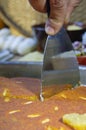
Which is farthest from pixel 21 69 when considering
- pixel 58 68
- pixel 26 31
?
pixel 26 31

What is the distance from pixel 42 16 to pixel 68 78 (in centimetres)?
153

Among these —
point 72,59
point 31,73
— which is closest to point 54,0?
point 72,59

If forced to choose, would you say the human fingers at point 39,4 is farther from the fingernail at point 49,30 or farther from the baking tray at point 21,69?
the baking tray at point 21,69

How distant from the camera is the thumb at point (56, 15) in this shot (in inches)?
46.6

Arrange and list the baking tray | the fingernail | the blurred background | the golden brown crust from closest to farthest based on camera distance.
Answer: the golden brown crust → the fingernail → the baking tray → the blurred background

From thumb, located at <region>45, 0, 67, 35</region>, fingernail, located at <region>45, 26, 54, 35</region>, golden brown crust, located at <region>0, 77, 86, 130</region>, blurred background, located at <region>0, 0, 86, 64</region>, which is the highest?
thumb, located at <region>45, 0, 67, 35</region>

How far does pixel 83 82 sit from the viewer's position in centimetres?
150

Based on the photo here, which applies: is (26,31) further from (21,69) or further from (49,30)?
(49,30)

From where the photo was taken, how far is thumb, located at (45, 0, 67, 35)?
3.89 feet

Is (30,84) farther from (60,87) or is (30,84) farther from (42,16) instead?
(42,16)

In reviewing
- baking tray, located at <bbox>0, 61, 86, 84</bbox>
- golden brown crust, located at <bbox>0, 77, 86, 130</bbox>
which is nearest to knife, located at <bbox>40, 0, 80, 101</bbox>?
golden brown crust, located at <bbox>0, 77, 86, 130</bbox>

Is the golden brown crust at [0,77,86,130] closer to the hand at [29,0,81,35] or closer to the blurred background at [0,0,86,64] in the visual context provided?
the hand at [29,0,81,35]

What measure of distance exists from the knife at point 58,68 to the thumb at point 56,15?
0.25 feet

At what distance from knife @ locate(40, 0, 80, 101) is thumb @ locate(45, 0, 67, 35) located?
0.25 feet
